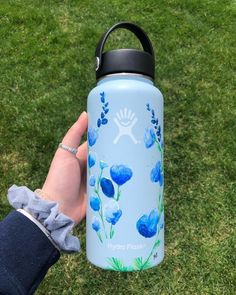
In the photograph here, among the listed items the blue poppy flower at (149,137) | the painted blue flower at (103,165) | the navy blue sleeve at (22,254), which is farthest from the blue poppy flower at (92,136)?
the navy blue sleeve at (22,254)

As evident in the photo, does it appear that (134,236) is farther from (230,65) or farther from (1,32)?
(1,32)

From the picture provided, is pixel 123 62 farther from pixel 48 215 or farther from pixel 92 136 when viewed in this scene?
pixel 48 215

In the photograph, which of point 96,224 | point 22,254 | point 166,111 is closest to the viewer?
point 22,254

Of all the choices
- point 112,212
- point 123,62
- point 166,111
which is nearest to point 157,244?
point 112,212

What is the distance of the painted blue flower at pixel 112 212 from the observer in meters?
Answer: 2.04

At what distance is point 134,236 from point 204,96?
2.02 meters

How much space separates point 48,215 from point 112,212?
0.34 metres

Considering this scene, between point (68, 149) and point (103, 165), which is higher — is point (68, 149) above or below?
below

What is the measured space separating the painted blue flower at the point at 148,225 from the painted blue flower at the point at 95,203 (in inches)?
8.7

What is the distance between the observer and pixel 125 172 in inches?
79.4

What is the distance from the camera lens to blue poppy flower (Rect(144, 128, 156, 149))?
2.05 m

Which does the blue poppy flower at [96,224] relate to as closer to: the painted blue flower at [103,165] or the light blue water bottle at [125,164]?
the light blue water bottle at [125,164]

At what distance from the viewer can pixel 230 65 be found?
3.95 meters

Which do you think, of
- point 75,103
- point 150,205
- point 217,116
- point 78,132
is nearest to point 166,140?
point 217,116
